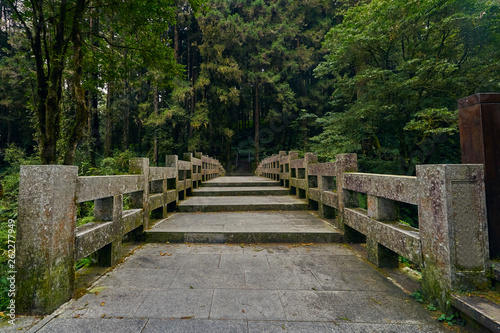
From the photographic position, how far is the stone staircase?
2891 mm

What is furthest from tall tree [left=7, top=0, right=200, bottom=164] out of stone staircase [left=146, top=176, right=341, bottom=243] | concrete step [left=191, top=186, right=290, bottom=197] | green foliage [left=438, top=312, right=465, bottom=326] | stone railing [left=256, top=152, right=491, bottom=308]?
green foliage [left=438, top=312, right=465, bottom=326]

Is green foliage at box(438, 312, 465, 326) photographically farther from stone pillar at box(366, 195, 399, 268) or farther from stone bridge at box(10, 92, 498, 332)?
stone pillar at box(366, 195, 399, 268)

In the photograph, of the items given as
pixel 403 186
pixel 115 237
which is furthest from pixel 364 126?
pixel 115 237

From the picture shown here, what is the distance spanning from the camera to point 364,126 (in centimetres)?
925

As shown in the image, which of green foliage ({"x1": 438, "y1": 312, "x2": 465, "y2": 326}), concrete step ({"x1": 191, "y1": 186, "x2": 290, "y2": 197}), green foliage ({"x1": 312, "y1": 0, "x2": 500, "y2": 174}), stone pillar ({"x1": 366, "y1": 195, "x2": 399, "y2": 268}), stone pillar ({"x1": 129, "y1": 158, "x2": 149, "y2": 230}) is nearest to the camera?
green foliage ({"x1": 438, "y1": 312, "x2": 465, "y2": 326})

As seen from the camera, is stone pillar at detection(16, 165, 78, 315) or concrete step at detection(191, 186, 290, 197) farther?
concrete step at detection(191, 186, 290, 197)

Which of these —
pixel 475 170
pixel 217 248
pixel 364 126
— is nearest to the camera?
pixel 475 170

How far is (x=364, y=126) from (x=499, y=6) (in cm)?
493

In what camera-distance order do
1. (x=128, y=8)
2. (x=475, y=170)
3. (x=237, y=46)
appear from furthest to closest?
(x=237, y=46) → (x=128, y=8) → (x=475, y=170)

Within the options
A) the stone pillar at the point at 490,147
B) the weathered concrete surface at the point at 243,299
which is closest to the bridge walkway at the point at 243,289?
the weathered concrete surface at the point at 243,299

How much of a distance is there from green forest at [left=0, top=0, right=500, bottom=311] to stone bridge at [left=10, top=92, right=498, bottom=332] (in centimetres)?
401

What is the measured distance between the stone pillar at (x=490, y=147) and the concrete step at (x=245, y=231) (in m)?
1.55

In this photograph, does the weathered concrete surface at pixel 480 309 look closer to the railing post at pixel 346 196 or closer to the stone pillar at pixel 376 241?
the stone pillar at pixel 376 241

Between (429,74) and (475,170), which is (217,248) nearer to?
(475,170)
